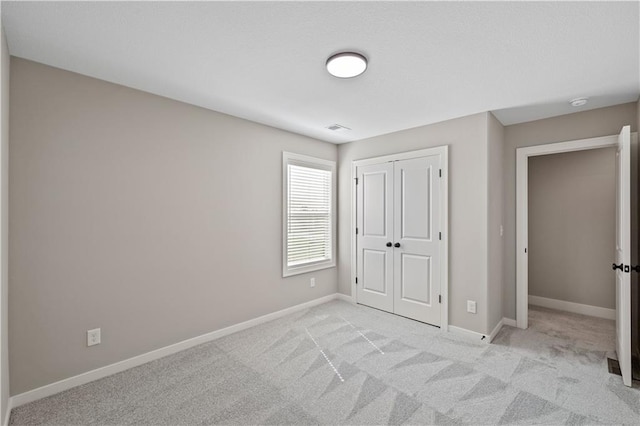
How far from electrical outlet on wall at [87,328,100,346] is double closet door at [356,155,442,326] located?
3.11 metres

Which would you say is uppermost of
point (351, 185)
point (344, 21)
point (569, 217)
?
point (344, 21)

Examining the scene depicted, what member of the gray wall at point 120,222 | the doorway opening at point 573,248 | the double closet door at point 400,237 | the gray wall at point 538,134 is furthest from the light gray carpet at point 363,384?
the gray wall at point 538,134

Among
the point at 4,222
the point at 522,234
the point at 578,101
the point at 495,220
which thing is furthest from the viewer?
the point at 522,234

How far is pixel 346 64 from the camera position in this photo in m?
2.07

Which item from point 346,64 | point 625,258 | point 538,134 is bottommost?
point 625,258

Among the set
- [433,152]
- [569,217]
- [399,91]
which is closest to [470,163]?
[433,152]

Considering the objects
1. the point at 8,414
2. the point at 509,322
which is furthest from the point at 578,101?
the point at 8,414

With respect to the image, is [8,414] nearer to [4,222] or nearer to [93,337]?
[93,337]

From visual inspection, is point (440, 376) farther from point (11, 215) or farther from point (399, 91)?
point (11, 215)

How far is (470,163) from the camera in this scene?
3.29 meters

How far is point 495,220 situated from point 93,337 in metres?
4.07

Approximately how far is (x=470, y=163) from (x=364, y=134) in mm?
1433

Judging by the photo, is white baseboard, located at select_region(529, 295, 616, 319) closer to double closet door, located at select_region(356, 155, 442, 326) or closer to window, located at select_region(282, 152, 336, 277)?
double closet door, located at select_region(356, 155, 442, 326)

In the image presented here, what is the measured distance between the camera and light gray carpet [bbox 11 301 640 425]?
6.49ft
